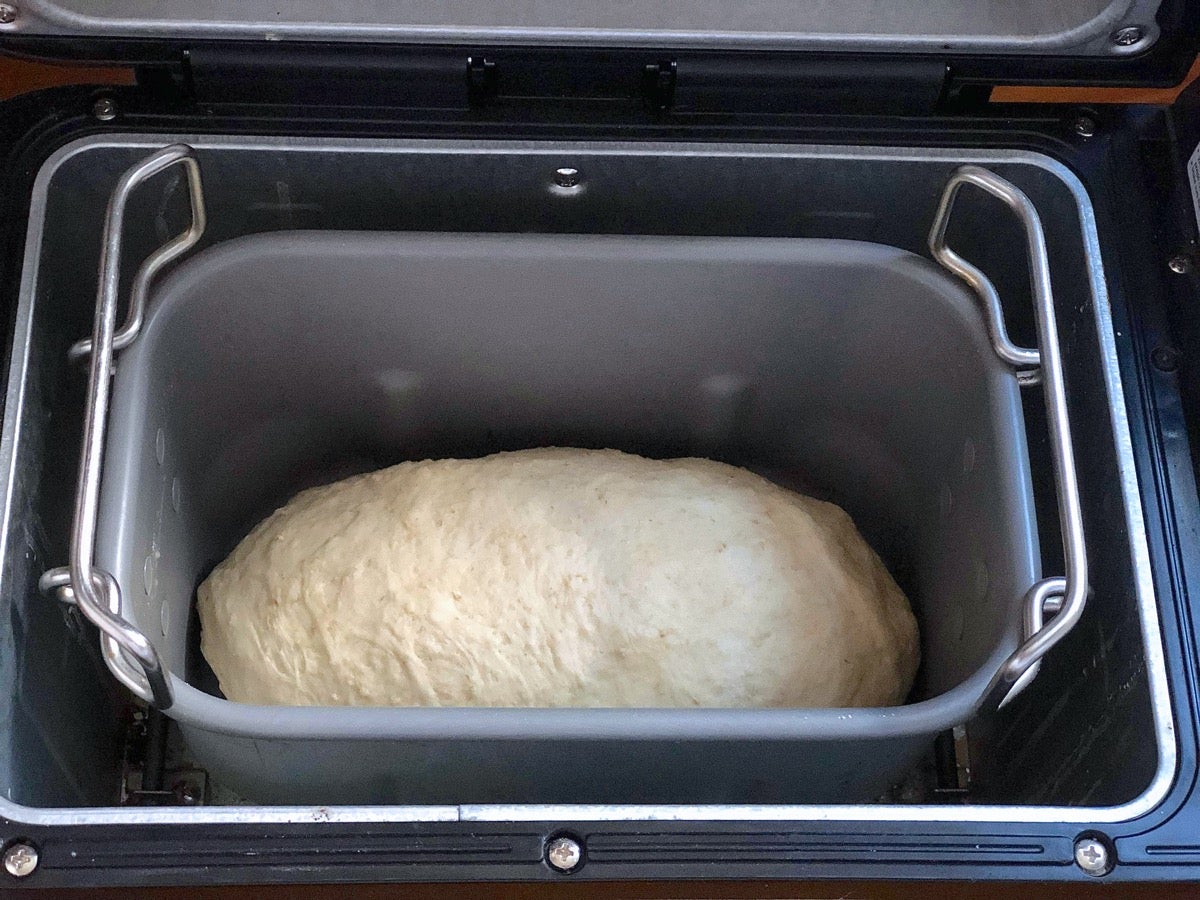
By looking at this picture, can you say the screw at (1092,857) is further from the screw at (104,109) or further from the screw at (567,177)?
the screw at (104,109)

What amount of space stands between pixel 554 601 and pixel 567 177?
332 mm

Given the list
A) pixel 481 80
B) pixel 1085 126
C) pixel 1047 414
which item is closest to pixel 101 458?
pixel 481 80

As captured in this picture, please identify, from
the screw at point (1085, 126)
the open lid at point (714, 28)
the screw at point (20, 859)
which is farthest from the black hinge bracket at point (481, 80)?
the screw at point (20, 859)

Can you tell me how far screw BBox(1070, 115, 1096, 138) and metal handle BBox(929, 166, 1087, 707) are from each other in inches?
3.6

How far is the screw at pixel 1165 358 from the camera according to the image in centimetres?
82

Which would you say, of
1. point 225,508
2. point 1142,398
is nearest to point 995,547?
point 1142,398

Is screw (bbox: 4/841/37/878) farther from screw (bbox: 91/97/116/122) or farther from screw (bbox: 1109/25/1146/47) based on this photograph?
screw (bbox: 1109/25/1146/47)

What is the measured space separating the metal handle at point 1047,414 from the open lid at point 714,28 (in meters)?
0.10

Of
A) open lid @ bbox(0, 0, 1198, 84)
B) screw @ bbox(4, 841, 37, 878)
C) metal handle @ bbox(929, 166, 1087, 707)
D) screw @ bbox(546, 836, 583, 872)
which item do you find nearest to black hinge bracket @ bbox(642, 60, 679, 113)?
open lid @ bbox(0, 0, 1198, 84)

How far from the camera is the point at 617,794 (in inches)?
30.8

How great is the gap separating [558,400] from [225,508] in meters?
0.30

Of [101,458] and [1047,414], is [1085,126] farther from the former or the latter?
[101,458]

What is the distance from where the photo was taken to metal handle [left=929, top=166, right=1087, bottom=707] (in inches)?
27.5

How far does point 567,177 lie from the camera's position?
91 centimetres
